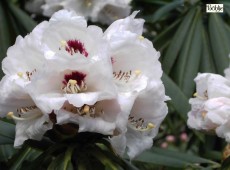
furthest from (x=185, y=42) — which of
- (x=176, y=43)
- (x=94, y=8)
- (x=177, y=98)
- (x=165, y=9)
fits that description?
(x=177, y=98)

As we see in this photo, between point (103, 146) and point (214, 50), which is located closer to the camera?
point (103, 146)

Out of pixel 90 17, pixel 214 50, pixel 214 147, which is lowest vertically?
pixel 214 147

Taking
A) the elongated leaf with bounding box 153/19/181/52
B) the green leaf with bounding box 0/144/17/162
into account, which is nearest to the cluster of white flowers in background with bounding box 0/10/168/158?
the green leaf with bounding box 0/144/17/162

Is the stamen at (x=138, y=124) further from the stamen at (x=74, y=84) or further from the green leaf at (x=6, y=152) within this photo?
the green leaf at (x=6, y=152)

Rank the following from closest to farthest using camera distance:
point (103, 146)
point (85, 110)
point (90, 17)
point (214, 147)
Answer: point (85, 110)
point (103, 146)
point (214, 147)
point (90, 17)

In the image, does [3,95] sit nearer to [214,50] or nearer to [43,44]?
[43,44]

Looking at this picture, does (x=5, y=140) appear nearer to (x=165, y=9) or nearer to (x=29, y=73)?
(x=29, y=73)

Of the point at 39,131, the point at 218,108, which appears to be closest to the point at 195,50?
the point at 218,108
